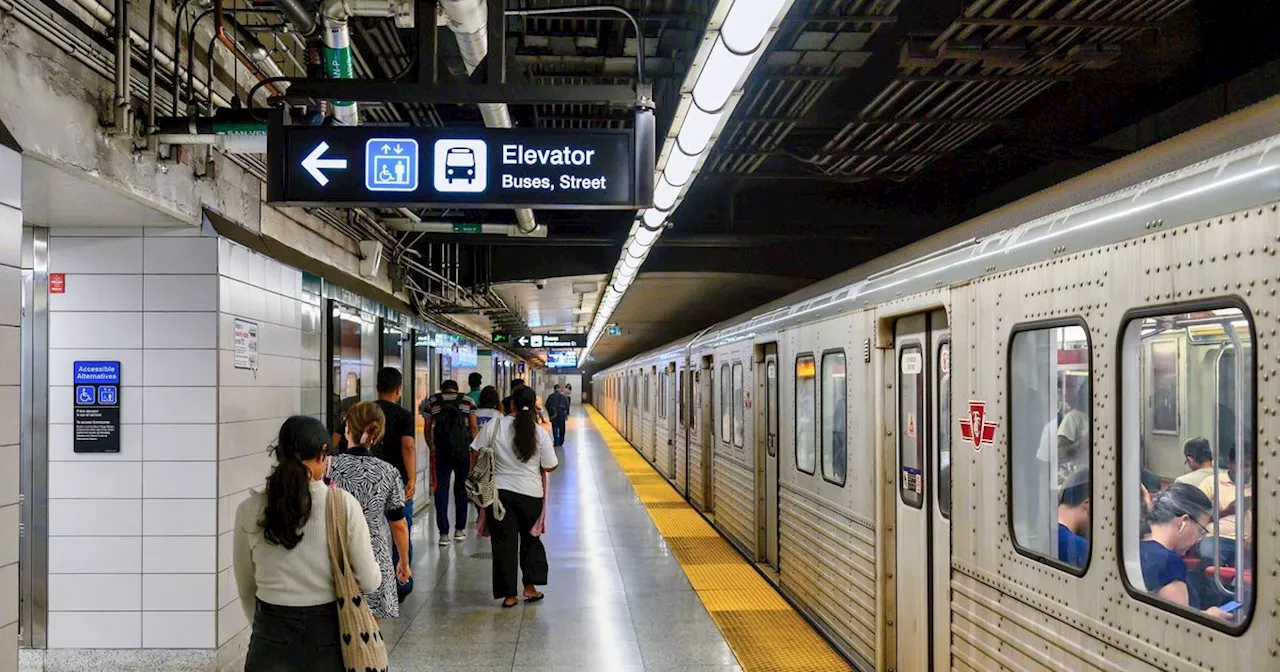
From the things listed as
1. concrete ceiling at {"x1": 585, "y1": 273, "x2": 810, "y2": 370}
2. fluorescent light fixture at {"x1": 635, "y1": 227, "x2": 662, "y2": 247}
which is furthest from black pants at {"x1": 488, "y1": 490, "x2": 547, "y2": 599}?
concrete ceiling at {"x1": 585, "y1": 273, "x2": 810, "y2": 370}

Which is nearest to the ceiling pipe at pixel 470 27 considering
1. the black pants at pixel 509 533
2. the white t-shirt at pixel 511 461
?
the white t-shirt at pixel 511 461

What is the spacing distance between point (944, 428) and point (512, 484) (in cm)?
349

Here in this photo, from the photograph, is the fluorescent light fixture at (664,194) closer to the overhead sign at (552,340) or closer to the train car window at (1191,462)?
the train car window at (1191,462)

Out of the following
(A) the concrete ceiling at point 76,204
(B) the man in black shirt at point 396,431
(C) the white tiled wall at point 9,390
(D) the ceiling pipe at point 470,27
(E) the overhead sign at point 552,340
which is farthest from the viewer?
(E) the overhead sign at point 552,340

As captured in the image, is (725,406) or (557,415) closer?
(725,406)

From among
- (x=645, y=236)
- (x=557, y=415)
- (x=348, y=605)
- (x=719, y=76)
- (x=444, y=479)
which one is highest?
(x=719, y=76)

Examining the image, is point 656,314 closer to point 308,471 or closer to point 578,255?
point 578,255

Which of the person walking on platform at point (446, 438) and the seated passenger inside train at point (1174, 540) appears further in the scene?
the person walking on platform at point (446, 438)

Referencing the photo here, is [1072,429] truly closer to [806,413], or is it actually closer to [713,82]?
[713,82]

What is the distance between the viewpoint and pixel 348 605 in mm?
3377

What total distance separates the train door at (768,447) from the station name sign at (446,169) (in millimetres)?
3769

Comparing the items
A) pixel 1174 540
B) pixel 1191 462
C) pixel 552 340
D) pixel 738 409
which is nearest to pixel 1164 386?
pixel 1191 462

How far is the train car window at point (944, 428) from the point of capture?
4.47 metres

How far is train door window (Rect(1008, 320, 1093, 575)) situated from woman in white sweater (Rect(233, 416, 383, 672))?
2.30 meters
